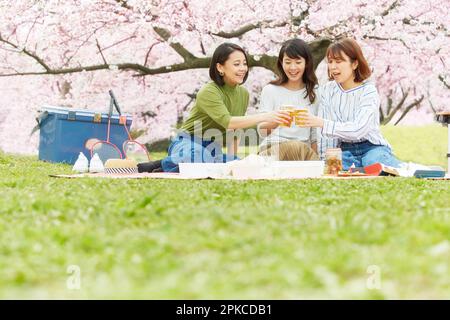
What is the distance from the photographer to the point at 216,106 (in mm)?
5867

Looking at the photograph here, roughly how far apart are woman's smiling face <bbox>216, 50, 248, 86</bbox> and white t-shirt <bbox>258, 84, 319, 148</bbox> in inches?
10.2

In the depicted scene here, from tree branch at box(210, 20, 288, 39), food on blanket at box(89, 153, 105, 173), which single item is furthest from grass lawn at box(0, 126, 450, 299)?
tree branch at box(210, 20, 288, 39)

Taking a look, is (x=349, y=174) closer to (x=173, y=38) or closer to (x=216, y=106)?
(x=216, y=106)

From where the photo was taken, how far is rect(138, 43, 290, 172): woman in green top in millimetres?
5848

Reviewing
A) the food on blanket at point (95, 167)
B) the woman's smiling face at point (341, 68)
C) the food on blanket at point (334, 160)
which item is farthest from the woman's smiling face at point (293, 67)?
the food on blanket at point (95, 167)

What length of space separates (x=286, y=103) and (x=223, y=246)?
3.91 meters

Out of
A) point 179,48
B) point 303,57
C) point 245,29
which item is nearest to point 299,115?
point 303,57

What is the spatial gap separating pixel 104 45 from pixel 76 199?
9811 mm

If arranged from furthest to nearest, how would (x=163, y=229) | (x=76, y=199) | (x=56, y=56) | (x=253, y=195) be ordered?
(x=56, y=56), (x=253, y=195), (x=76, y=199), (x=163, y=229)

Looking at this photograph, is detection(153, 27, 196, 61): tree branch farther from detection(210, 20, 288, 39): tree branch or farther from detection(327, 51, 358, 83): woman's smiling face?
detection(327, 51, 358, 83): woman's smiling face

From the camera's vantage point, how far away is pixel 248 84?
14.9 meters

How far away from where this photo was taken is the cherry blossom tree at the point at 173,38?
10.3 m
